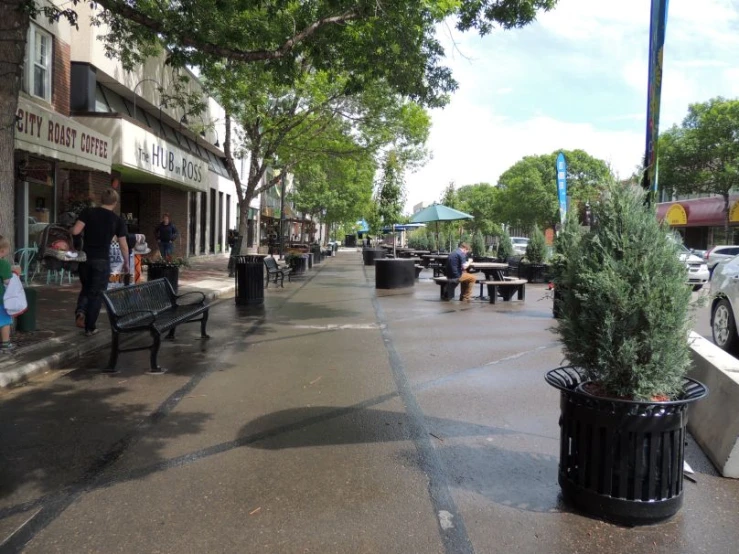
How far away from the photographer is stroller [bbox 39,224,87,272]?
39.3 feet

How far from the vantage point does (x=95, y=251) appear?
8.19 m

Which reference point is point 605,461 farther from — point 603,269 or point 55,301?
point 55,301

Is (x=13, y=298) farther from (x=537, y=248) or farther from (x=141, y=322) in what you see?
(x=537, y=248)

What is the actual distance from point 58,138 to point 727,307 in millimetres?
11560

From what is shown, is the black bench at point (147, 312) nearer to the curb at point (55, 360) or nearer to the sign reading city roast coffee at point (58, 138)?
the curb at point (55, 360)

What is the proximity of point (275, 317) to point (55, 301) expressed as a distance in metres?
4.06

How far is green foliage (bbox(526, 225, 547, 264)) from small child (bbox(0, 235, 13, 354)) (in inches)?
673

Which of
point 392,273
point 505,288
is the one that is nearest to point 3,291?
point 505,288

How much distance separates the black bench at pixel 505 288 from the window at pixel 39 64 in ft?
36.5

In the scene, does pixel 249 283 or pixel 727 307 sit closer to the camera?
pixel 727 307

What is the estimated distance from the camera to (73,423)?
5039 millimetres

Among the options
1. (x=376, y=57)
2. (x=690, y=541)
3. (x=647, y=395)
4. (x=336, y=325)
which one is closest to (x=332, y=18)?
(x=376, y=57)

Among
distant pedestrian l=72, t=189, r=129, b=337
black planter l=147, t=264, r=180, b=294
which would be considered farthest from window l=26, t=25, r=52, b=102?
distant pedestrian l=72, t=189, r=129, b=337

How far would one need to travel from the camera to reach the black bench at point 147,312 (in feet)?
22.6
